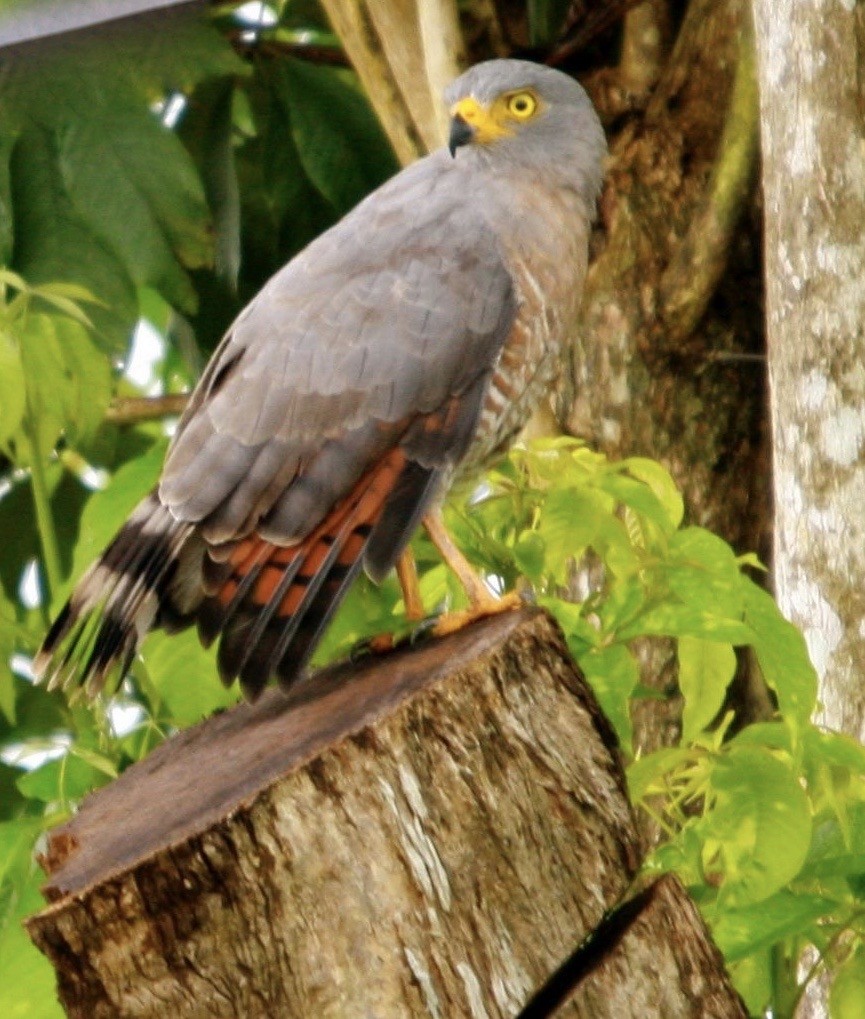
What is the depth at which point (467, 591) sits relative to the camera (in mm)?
3238

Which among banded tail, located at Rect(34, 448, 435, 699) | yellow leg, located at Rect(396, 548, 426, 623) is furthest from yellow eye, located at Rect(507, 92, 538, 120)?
banded tail, located at Rect(34, 448, 435, 699)

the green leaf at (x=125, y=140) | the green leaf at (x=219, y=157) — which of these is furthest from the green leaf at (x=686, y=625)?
the green leaf at (x=219, y=157)

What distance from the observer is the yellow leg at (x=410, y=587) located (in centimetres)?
352

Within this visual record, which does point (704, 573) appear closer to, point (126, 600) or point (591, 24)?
point (126, 600)

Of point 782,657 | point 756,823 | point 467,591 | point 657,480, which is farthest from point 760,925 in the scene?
point 467,591

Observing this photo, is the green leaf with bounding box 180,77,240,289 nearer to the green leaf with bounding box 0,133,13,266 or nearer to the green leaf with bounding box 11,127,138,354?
the green leaf with bounding box 11,127,138,354

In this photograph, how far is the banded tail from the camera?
10.2 feet

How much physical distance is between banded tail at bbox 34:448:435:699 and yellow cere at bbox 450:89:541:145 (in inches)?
42.5

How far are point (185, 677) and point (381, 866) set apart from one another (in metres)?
0.96

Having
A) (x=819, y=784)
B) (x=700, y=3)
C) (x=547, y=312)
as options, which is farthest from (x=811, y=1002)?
(x=700, y=3)

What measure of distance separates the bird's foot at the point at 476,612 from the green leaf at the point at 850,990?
794mm

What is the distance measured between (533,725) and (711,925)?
1.28 ft

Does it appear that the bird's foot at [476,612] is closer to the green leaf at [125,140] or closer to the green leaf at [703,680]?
the green leaf at [703,680]

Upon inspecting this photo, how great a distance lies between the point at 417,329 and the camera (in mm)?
3580
